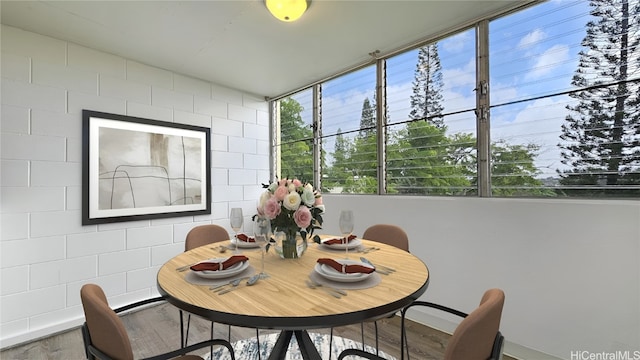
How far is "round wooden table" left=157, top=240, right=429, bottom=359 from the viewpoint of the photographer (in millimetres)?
821

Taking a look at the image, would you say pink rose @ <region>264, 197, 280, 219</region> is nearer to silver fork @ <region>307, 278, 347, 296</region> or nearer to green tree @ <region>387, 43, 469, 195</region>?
silver fork @ <region>307, 278, 347, 296</region>

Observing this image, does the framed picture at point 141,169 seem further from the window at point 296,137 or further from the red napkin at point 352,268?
the red napkin at point 352,268

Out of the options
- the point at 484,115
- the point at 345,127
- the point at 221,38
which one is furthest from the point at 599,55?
the point at 221,38

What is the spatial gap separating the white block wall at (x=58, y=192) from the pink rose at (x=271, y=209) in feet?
7.03

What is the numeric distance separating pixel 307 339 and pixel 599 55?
8.14ft

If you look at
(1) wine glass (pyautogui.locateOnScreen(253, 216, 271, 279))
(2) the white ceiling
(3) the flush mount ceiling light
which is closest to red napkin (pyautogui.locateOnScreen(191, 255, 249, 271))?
(1) wine glass (pyautogui.locateOnScreen(253, 216, 271, 279))

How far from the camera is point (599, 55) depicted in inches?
66.5

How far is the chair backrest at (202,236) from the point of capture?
6.50 feet

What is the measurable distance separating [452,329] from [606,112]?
189 cm

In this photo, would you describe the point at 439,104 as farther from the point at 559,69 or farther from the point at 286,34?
the point at 286,34

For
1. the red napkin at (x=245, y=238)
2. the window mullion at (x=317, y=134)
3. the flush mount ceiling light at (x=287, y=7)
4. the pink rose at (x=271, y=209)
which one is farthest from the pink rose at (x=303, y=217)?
the window mullion at (x=317, y=134)

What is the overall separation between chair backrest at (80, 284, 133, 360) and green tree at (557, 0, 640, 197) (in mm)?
2542

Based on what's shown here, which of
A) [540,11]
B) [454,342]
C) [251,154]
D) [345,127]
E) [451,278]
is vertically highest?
[540,11]

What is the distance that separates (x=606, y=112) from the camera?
166 centimetres
